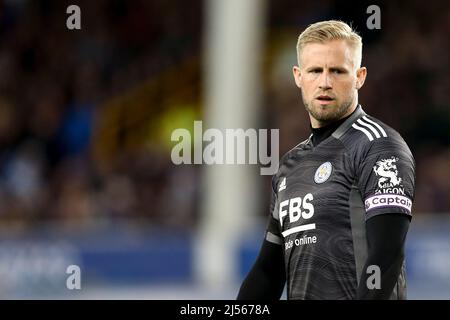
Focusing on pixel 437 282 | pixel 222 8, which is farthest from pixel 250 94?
pixel 437 282

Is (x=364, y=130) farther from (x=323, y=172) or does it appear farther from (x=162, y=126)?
(x=162, y=126)

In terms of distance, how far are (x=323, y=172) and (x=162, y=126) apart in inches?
424

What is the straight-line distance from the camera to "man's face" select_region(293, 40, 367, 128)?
3879 mm

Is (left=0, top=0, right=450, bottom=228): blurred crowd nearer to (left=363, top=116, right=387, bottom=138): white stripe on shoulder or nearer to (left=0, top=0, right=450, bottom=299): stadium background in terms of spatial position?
(left=0, top=0, right=450, bottom=299): stadium background

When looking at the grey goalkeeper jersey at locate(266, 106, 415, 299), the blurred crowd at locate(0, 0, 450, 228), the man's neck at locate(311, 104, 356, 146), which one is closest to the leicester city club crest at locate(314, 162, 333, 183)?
the grey goalkeeper jersey at locate(266, 106, 415, 299)

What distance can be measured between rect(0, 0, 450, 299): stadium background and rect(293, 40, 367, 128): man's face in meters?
7.24

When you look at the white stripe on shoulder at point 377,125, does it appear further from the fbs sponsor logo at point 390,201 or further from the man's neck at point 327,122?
the fbs sponsor logo at point 390,201

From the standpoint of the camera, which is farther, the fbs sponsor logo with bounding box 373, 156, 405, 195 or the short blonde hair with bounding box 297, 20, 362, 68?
the short blonde hair with bounding box 297, 20, 362, 68

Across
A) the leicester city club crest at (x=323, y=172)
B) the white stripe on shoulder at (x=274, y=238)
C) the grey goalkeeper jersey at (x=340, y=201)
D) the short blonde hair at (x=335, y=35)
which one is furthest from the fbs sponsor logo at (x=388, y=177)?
the white stripe on shoulder at (x=274, y=238)

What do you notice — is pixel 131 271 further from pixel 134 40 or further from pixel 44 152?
pixel 134 40

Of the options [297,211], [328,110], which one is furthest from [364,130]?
[297,211]

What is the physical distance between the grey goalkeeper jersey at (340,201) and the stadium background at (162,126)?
705 centimetres

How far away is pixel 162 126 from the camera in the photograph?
1470 cm

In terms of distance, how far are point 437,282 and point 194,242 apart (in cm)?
264
